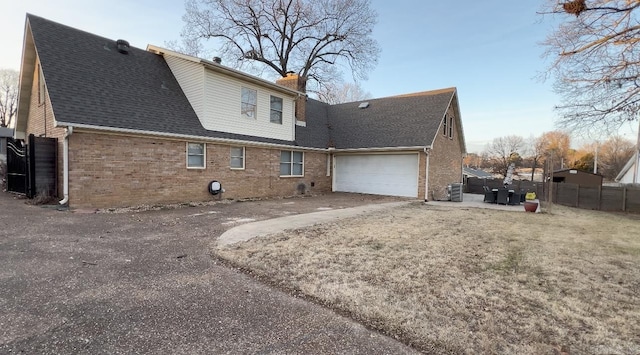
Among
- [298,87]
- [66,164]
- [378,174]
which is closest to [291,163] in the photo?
[298,87]

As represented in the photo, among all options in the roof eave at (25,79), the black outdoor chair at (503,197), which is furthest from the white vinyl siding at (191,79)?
the black outdoor chair at (503,197)

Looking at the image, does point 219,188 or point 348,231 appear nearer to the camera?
point 348,231

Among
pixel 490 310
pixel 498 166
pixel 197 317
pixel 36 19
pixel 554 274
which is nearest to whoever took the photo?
pixel 197 317

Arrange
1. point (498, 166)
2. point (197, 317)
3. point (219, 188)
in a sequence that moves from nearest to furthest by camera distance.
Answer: point (197, 317) < point (219, 188) < point (498, 166)

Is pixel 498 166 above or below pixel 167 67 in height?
below

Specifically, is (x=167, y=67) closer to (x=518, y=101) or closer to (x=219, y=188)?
(x=219, y=188)

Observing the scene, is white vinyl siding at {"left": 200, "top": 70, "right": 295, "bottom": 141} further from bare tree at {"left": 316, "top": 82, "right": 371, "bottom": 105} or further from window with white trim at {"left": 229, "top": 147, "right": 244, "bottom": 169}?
bare tree at {"left": 316, "top": 82, "right": 371, "bottom": 105}

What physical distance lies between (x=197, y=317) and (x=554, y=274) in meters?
4.76

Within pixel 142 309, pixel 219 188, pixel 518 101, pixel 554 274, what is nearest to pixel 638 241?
pixel 554 274

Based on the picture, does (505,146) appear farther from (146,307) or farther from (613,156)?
(146,307)

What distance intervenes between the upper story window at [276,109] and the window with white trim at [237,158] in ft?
8.17

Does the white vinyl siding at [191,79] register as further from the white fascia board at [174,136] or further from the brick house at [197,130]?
the white fascia board at [174,136]

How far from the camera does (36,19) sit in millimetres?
10297

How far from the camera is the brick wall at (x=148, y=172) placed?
882 centimetres
